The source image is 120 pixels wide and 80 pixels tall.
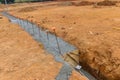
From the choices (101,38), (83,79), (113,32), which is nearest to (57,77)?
(83,79)

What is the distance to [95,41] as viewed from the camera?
11.6m

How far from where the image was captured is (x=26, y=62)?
399 inches

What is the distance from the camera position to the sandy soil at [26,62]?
8719 mm

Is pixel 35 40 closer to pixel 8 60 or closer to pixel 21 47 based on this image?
pixel 21 47

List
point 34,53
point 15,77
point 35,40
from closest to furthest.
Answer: point 15,77
point 34,53
point 35,40

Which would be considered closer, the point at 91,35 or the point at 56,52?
the point at 56,52

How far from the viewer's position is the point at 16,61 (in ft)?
34.0

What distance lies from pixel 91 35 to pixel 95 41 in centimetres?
130

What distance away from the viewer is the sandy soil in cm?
872

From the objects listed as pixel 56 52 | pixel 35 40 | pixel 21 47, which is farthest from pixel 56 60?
pixel 35 40

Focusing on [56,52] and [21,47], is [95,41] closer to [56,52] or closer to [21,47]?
[56,52]

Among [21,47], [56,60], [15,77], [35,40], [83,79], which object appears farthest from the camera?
[35,40]

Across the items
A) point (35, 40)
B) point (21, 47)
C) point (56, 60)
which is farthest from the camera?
point (35, 40)

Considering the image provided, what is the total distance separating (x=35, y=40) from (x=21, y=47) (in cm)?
154
